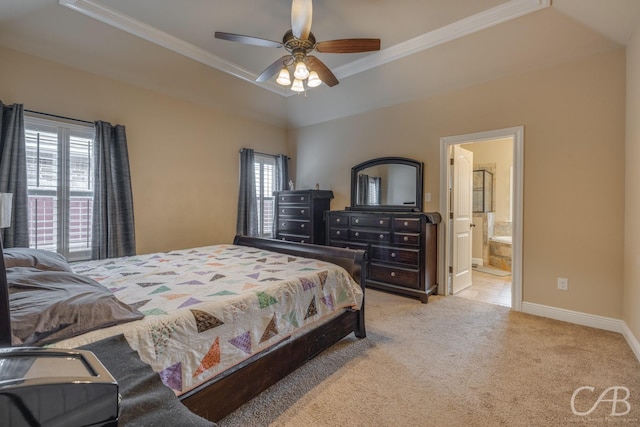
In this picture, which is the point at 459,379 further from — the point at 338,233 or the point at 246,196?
the point at 246,196

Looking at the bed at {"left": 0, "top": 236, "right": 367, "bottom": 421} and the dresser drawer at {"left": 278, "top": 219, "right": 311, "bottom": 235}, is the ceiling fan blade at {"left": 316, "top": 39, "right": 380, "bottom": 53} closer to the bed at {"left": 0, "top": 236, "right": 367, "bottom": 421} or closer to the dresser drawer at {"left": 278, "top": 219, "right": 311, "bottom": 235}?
the bed at {"left": 0, "top": 236, "right": 367, "bottom": 421}

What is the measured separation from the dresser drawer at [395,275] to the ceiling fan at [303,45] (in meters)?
2.42

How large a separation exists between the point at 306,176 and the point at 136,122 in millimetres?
2757

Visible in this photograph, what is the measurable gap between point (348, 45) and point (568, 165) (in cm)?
253

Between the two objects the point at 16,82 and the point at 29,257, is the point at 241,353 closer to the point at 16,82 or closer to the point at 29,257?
the point at 29,257

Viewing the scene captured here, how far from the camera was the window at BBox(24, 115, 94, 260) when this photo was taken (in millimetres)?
3043

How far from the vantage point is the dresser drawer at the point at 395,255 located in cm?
365

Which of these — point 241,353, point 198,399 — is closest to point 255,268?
point 241,353

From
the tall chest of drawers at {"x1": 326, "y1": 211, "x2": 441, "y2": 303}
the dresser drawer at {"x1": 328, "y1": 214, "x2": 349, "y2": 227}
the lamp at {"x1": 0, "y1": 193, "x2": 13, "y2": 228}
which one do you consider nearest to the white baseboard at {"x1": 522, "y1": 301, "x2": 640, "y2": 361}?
the tall chest of drawers at {"x1": 326, "y1": 211, "x2": 441, "y2": 303}

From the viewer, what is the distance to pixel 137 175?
148 inches

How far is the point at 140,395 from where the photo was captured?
829 millimetres

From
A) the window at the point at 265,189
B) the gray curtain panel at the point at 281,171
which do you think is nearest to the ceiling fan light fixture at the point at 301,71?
the window at the point at 265,189

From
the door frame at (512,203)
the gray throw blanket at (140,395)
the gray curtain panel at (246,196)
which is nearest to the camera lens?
the gray throw blanket at (140,395)

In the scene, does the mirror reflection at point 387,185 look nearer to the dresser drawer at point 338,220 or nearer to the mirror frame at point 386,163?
the mirror frame at point 386,163
